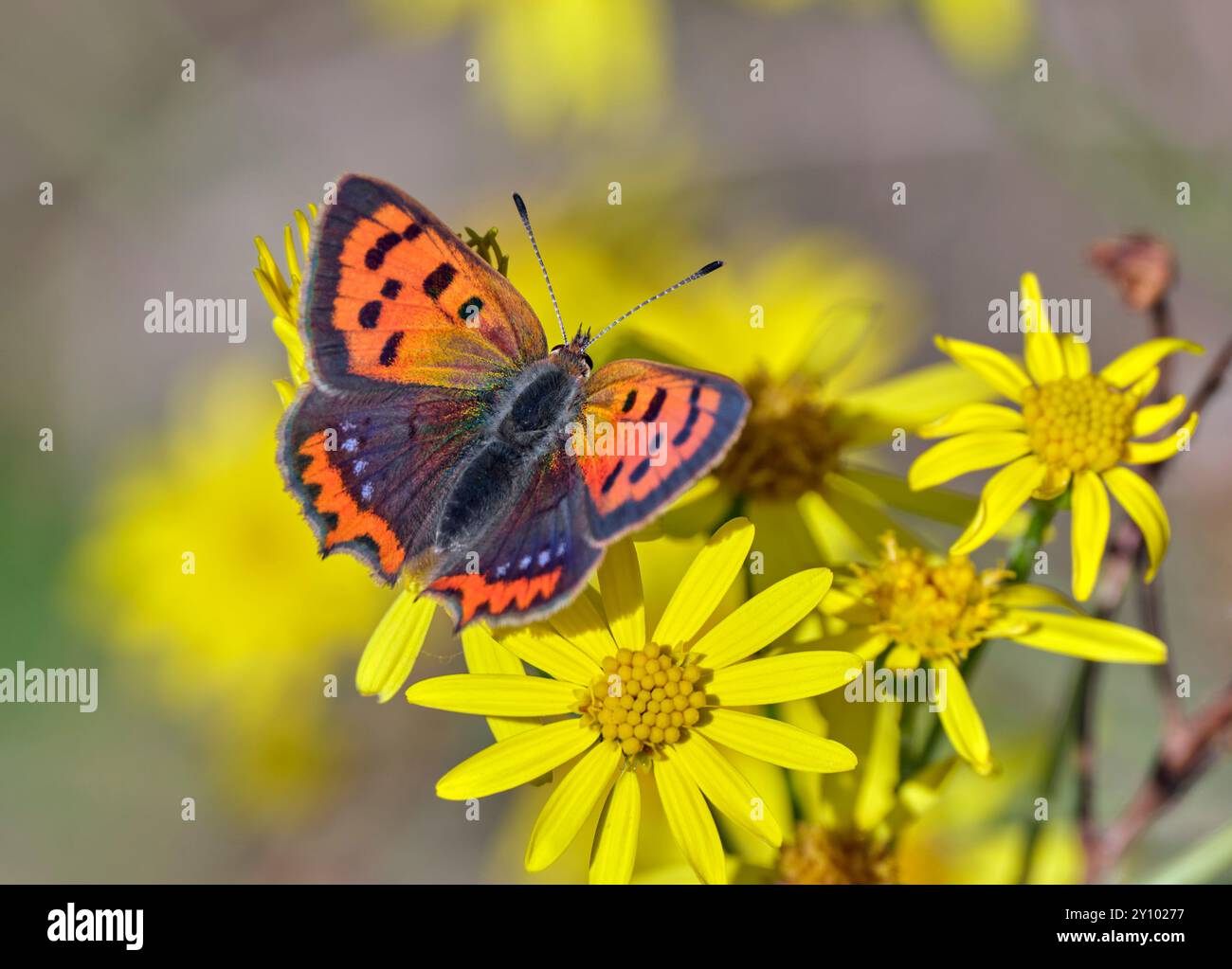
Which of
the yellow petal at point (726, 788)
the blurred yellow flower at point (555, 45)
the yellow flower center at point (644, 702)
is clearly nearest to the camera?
the yellow petal at point (726, 788)

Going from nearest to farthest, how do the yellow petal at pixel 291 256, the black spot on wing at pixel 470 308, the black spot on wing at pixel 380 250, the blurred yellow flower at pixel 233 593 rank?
the yellow petal at pixel 291 256 → the black spot on wing at pixel 380 250 → the black spot on wing at pixel 470 308 → the blurred yellow flower at pixel 233 593

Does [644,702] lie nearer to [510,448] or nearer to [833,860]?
[833,860]

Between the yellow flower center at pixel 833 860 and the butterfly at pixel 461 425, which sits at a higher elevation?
the butterfly at pixel 461 425

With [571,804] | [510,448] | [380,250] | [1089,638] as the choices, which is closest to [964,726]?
[1089,638]

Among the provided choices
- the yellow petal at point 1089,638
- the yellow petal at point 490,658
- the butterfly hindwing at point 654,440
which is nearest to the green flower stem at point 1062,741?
the yellow petal at point 1089,638

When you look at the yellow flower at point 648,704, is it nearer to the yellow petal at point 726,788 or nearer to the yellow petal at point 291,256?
the yellow petal at point 726,788

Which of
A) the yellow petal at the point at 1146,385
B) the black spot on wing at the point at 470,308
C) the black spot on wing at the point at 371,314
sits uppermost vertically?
the black spot on wing at the point at 470,308

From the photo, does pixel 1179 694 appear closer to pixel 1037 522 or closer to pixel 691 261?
pixel 1037 522

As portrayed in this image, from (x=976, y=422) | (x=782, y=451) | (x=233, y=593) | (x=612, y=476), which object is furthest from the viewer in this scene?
(x=233, y=593)
